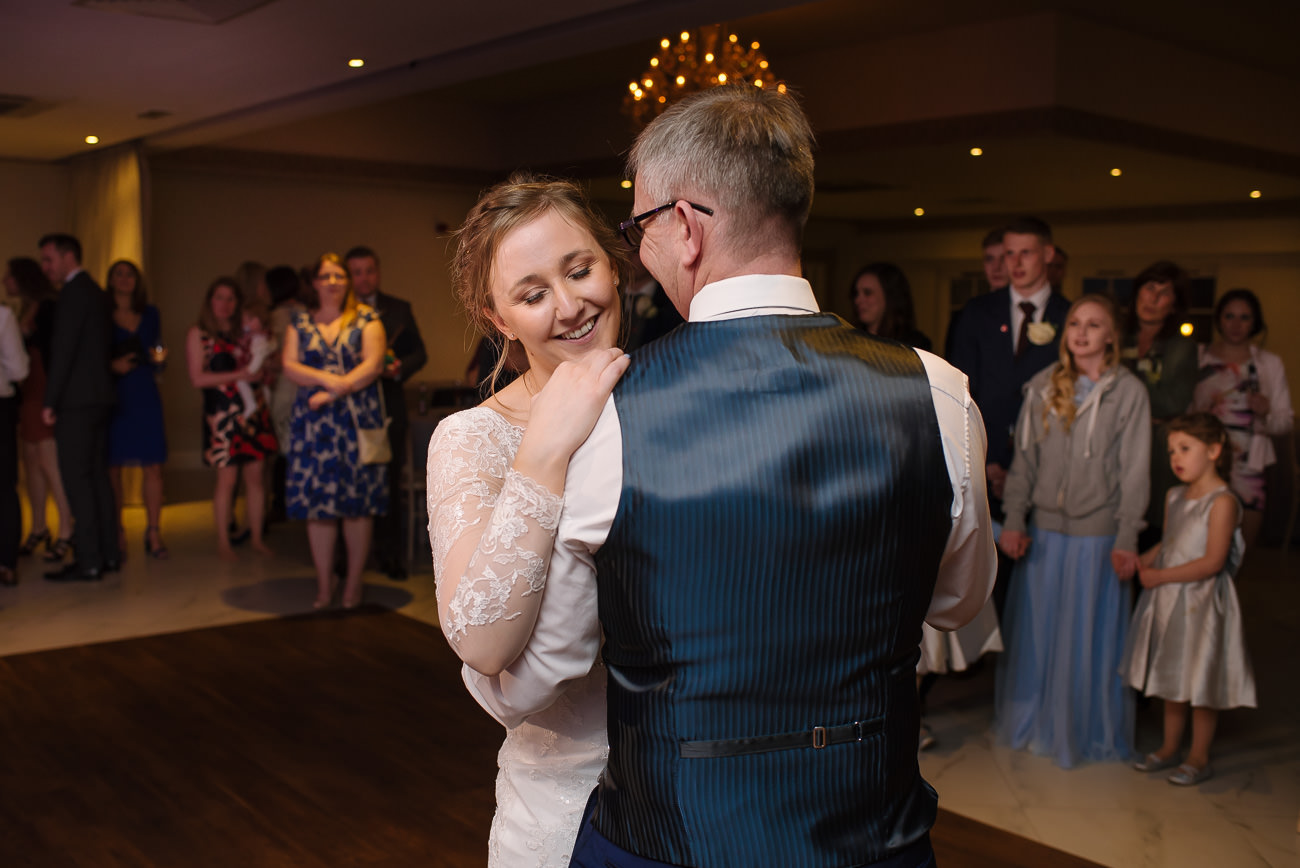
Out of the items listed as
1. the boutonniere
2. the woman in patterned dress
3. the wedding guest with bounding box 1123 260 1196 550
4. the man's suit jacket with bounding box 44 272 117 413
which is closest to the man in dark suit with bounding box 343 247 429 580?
the woman in patterned dress

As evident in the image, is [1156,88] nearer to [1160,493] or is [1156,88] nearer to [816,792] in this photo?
[1160,493]

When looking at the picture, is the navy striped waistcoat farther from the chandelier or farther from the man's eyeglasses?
the chandelier

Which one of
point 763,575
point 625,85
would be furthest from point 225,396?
point 763,575

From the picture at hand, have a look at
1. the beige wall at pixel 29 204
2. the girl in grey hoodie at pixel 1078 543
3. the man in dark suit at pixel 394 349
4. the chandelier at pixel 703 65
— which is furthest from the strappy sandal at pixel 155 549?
the girl in grey hoodie at pixel 1078 543

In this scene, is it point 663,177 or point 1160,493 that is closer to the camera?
point 663,177

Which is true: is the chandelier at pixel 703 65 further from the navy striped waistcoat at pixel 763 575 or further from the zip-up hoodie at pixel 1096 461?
the navy striped waistcoat at pixel 763 575

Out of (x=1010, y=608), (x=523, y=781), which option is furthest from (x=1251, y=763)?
(x=523, y=781)

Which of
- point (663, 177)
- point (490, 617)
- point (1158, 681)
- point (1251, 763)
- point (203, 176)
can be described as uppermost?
point (203, 176)

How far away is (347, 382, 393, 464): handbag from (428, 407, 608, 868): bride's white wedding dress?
384 centimetres

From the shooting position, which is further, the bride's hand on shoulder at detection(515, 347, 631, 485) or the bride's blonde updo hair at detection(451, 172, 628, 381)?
the bride's blonde updo hair at detection(451, 172, 628, 381)

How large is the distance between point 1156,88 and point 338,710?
23.5 feet

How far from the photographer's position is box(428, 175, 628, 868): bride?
117 cm

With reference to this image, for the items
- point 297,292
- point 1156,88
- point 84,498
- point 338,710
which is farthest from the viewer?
point 1156,88

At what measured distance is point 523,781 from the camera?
5.20 feet
